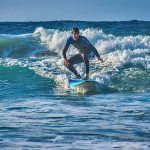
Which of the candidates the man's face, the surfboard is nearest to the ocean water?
the surfboard

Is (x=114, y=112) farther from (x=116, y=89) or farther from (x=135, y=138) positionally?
(x=116, y=89)

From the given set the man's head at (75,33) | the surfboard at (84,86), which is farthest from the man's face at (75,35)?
the surfboard at (84,86)

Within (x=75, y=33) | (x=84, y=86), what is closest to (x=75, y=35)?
(x=75, y=33)

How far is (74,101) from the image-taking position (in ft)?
41.1

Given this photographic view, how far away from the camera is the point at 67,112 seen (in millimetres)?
10719

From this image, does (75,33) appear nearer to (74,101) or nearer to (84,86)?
(84,86)

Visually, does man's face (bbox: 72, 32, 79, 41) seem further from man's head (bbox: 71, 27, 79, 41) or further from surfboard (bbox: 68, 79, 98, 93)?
surfboard (bbox: 68, 79, 98, 93)

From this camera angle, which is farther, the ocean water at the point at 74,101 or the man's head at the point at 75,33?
the man's head at the point at 75,33

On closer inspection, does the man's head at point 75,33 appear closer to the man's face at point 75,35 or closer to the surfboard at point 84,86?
the man's face at point 75,35

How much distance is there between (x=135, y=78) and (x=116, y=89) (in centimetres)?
212

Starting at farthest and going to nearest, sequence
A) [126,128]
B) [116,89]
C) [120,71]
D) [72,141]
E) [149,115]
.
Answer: [120,71] → [116,89] → [149,115] → [126,128] → [72,141]

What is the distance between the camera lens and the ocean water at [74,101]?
27.0 feet

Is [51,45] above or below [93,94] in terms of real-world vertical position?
above

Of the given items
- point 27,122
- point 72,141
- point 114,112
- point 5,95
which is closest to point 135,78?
point 5,95
